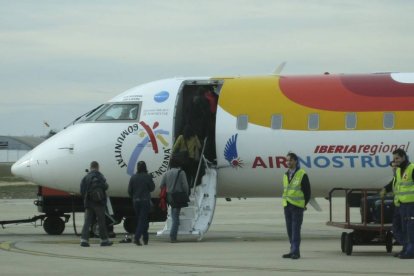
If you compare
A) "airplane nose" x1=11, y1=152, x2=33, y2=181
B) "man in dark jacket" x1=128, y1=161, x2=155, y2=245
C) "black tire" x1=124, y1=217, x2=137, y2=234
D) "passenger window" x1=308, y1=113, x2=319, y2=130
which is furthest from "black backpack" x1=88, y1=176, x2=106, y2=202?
"passenger window" x1=308, y1=113, x2=319, y2=130

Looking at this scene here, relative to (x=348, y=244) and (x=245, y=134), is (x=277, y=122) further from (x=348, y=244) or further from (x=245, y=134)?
(x=348, y=244)

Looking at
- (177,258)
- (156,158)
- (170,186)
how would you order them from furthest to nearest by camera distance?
(156,158) < (170,186) < (177,258)

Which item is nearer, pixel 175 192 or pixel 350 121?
pixel 175 192

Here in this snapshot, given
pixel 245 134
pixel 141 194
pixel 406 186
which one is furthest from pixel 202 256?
pixel 245 134

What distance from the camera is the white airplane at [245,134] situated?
2509 centimetres

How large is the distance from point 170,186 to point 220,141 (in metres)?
2.10

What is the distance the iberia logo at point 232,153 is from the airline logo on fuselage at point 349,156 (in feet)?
3.14

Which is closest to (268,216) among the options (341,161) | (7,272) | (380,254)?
(341,161)

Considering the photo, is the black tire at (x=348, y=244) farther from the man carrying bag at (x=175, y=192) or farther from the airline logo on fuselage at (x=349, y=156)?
the man carrying bag at (x=175, y=192)

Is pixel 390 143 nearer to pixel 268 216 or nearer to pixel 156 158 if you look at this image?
pixel 156 158

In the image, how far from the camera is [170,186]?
24516mm

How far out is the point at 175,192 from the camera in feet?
80.1

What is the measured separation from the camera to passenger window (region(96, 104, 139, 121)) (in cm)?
2669

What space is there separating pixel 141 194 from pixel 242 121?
3413 millimetres
